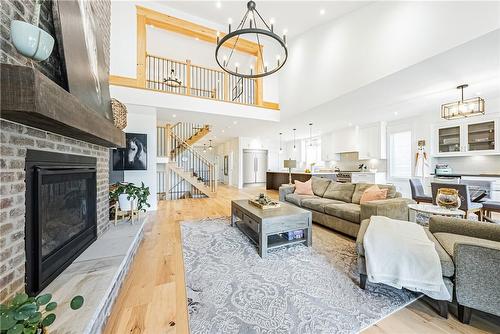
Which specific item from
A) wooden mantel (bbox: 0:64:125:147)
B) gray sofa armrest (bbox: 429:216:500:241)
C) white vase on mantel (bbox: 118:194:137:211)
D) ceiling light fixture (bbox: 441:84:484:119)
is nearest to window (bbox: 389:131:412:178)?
ceiling light fixture (bbox: 441:84:484:119)

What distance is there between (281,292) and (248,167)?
821cm

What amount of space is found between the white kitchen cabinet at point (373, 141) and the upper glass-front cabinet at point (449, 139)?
1.40 metres

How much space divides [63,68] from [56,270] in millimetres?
1593

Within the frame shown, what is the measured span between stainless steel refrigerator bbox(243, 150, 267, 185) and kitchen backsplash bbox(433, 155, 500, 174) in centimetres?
680

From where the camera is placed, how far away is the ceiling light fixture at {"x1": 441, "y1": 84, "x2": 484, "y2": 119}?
3.15m

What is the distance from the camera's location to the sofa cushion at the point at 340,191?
378cm

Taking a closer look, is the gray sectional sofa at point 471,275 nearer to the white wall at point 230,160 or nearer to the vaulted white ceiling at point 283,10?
the vaulted white ceiling at point 283,10

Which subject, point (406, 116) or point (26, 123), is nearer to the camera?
point (26, 123)

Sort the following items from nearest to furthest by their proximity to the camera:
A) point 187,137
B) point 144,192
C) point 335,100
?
point 144,192, point 335,100, point 187,137

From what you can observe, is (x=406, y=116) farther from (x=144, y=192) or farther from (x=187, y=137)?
(x=187, y=137)

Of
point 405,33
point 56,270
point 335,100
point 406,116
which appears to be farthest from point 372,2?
point 56,270

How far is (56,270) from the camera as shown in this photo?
151cm

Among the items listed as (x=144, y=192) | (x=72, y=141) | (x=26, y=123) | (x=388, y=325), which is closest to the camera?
(x=26, y=123)

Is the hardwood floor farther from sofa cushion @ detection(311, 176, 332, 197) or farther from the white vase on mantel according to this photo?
sofa cushion @ detection(311, 176, 332, 197)
